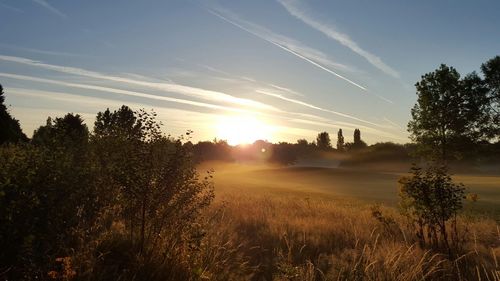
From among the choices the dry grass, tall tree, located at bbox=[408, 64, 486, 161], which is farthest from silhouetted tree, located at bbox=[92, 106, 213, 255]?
tall tree, located at bbox=[408, 64, 486, 161]

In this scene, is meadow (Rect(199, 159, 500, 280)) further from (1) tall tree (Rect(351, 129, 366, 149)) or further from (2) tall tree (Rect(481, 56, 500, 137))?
(1) tall tree (Rect(351, 129, 366, 149))

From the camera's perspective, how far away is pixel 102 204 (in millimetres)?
7594

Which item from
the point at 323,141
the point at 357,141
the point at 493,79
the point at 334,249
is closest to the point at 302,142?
the point at 323,141

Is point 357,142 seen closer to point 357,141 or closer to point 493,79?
point 357,141

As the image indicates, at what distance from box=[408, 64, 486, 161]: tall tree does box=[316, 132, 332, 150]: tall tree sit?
4786 inches

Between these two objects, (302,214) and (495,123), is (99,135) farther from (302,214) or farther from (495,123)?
(495,123)

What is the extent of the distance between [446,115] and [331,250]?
Answer: 2967cm

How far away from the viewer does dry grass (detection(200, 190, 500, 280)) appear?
8.69 metres

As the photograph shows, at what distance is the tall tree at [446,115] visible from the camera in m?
36.4

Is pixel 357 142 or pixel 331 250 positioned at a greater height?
pixel 357 142

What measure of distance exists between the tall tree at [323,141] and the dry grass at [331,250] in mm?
143804

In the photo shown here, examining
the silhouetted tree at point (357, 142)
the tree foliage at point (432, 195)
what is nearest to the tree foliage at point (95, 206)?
the tree foliage at point (432, 195)

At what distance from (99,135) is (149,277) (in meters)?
10.2

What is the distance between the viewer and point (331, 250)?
39.2 ft
